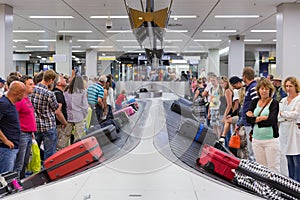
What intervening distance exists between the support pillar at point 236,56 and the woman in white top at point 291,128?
14.6 metres

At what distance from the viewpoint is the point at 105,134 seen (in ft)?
11.0

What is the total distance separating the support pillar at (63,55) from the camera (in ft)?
62.3

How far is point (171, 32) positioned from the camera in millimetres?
3303

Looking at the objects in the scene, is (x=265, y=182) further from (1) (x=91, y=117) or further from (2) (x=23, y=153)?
(2) (x=23, y=153)

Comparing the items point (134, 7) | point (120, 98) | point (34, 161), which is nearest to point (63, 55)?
point (134, 7)

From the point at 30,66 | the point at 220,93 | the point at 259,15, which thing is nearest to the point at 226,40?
the point at 259,15

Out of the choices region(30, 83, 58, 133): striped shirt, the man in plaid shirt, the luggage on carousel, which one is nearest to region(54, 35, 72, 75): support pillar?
the man in plaid shirt

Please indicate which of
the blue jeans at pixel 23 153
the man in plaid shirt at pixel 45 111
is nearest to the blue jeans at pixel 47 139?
the man in plaid shirt at pixel 45 111

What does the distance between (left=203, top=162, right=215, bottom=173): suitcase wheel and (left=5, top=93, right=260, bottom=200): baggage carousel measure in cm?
6

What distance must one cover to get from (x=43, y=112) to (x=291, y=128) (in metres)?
3.52

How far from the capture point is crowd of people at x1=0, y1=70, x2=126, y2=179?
4414 mm

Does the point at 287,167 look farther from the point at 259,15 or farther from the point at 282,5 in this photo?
the point at 259,15

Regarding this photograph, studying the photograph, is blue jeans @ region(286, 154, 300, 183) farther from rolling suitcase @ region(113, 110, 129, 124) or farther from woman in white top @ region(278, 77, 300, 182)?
rolling suitcase @ region(113, 110, 129, 124)

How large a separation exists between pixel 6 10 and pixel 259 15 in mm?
8543
